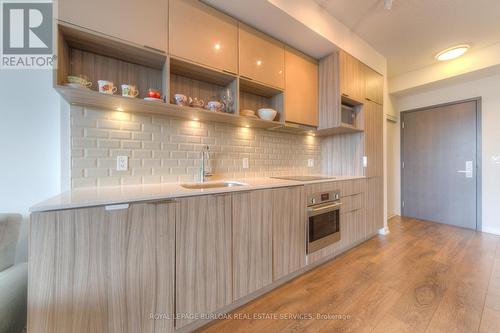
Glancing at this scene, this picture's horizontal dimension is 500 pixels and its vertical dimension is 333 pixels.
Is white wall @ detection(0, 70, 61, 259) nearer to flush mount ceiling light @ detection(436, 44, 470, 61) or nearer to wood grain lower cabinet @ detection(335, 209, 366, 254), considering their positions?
wood grain lower cabinet @ detection(335, 209, 366, 254)

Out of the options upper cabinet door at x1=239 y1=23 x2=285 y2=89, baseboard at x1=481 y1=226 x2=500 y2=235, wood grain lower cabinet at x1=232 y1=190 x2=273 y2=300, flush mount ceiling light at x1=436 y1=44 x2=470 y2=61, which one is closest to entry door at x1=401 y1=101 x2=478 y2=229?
baseboard at x1=481 y1=226 x2=500 y2=235

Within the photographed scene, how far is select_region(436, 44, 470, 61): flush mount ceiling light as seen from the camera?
274cm

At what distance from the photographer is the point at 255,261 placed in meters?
1.54

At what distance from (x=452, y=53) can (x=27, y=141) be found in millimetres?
5003

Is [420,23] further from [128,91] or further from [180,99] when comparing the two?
[128,91]

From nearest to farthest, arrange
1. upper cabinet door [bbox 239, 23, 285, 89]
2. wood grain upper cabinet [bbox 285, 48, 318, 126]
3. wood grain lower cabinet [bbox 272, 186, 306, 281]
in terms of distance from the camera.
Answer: wood grain lower cabinet [bbox 272, 186, 306, 281], upper cabinet door [bbox 239, 23, 285, 89], wood grain upper cabinet [bbox 285, 48, 318, 126]

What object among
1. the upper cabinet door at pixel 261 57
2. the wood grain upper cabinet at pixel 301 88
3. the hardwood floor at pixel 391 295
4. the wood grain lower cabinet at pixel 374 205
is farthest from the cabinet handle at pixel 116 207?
the wood grain lower cabinet at pixel 374 205

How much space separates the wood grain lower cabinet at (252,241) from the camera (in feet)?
4.73

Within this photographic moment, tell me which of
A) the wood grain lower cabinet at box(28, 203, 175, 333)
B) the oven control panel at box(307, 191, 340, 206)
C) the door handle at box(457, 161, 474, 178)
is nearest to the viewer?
the wood grain lower cabinet at box(28, 203, 175, 333)

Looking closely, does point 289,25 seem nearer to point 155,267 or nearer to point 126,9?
point 126,9

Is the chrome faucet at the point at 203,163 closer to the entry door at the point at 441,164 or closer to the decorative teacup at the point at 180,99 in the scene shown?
the decorative teacup at the point at 180,99

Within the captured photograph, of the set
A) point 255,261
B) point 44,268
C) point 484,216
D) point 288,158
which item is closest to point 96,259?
point 44,268

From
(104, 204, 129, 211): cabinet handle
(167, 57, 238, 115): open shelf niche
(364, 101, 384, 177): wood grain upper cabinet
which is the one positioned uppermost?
(167, 57, 238, 115): open shelf niche

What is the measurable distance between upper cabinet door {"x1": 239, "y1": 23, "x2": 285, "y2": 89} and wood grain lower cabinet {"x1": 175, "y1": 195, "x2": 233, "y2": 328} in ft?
4.14
